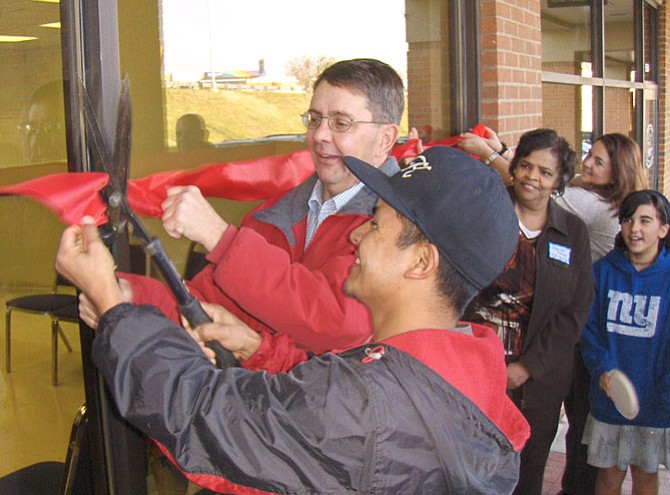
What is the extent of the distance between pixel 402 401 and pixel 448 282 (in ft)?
1.00

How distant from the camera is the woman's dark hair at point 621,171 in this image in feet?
14.9

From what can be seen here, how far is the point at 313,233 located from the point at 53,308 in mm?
819

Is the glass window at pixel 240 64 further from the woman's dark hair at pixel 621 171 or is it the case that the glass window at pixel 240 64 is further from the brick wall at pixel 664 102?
the brick wall at pixel 664 102

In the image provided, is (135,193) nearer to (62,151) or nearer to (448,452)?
(62,151)

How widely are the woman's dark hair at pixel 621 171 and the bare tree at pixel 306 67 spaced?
6.40 feet

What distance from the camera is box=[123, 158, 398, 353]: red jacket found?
183 centimetres

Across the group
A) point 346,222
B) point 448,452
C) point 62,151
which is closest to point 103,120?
point 62,151

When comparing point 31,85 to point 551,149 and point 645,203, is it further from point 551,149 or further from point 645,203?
point 645,203

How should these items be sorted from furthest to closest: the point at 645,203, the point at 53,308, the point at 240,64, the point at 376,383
A: 1. the point at 645,203
2. the point at 240,64
3. the point at 53,308
4. the point at 376,383

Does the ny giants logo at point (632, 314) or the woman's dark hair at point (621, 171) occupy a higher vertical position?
the woman's dark hair at point (621, 171)

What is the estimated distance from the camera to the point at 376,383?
139 cm

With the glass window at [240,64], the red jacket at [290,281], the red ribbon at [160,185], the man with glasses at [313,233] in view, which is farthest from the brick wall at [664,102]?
the red jacket at [290,281]

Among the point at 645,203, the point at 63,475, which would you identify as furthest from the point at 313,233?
the point at 645,203

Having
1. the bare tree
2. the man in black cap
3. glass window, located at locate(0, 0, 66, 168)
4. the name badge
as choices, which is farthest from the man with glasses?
the name badge
